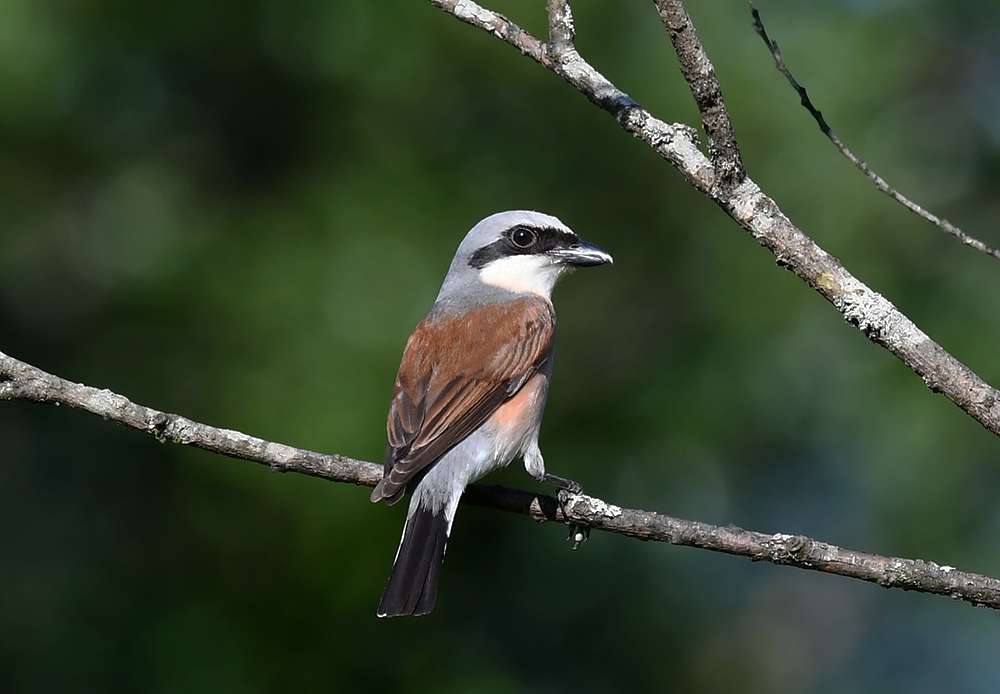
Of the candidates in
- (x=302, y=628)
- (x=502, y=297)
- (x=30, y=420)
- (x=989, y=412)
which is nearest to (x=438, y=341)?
(x=502, y=297)

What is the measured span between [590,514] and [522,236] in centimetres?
172

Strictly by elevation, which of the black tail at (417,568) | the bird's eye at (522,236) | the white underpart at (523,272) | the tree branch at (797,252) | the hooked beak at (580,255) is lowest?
the black tail at (417,568)

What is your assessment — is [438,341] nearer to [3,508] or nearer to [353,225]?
[353,225]

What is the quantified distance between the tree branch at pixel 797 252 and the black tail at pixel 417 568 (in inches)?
58.4

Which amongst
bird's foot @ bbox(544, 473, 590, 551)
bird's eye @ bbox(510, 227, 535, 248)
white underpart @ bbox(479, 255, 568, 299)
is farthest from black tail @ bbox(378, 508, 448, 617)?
bird's eye @ bbox(510, 227, 535, 248)

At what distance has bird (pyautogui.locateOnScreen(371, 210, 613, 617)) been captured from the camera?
11.0 ft

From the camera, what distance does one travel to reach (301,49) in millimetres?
7281

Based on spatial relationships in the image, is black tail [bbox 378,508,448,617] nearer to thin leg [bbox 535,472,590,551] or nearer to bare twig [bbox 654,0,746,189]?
thin leg [bbox 535,472,590,551]

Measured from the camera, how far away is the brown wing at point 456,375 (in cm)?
350

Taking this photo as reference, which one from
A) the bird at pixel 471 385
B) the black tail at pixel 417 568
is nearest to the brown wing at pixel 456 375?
the bird at pixel 471 385

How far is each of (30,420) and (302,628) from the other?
8.23ft

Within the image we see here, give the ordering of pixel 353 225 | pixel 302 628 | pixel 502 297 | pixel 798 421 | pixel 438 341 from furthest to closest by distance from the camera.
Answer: pixel 798 421
pixel 353 225
pixel 302 628
pixel 502 297
pixel 438 341

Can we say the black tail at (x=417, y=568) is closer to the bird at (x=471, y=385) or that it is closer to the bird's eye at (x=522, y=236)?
the bird at (x=471, y=385)

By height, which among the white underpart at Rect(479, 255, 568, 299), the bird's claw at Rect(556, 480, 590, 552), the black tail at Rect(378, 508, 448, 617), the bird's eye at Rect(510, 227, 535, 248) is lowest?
the black tail at Rect(378, 508, 448, 617)
